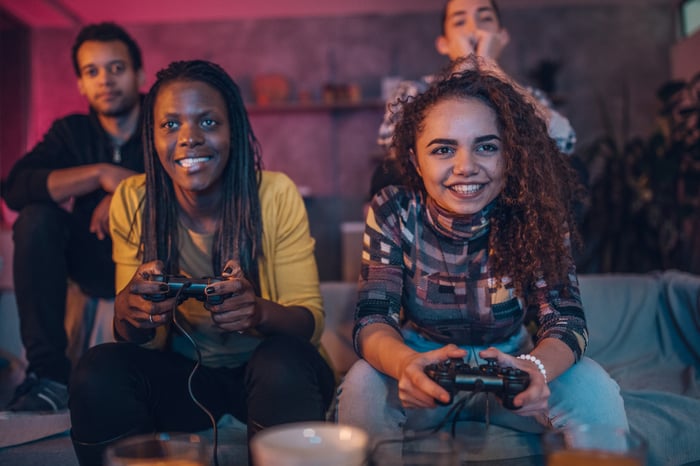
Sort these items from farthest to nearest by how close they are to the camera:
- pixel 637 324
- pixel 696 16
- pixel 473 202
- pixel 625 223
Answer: pixel 696 16 < pixel 625 223 < pixel 637 324 < pixel 473 202

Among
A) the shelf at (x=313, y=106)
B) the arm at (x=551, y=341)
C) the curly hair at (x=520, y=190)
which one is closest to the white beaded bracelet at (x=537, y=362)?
the arm at (x=551, y=341)

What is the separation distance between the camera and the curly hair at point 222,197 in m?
1.51

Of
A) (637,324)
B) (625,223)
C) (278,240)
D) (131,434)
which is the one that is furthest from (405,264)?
(625,223)

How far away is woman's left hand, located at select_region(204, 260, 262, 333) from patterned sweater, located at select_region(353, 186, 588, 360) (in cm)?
22

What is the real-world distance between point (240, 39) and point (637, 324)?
12.1 ft

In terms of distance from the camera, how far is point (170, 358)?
1.41m

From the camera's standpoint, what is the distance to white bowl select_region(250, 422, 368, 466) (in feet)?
2.19

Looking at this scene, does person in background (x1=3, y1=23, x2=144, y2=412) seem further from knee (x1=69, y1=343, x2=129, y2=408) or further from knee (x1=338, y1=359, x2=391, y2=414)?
knee (x1=338, y1=359, x2=391, y2=414)

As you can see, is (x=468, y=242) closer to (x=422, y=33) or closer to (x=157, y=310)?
(x=157, y=310)

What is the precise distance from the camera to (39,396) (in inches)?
64.6

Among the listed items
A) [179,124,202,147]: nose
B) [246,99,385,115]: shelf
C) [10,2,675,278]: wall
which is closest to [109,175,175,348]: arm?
[179,124,202,147]: nose

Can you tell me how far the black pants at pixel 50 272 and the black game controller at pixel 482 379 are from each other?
Result: 1137 millimetres

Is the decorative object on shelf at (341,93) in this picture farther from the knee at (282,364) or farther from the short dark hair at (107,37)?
the knee at (282,364)

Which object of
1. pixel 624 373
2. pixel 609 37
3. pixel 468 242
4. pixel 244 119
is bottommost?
pixel 624 373
